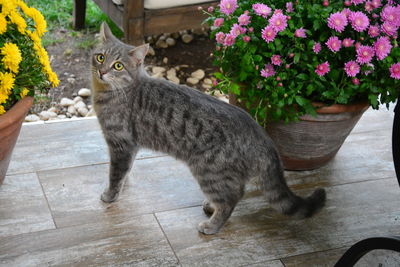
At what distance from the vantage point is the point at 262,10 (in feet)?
7.22

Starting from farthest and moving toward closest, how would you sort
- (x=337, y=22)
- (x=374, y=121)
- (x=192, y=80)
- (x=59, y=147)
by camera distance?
(x=192, y=80), (x=374, y=121), (x=59, y=147), (x=337, y=22)

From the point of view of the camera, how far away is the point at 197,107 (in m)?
2.10

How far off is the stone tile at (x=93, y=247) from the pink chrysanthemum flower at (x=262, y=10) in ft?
3.25

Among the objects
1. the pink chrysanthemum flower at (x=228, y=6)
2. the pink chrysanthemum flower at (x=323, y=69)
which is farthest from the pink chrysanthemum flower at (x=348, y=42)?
the pink chrysanthemum flower at (x=228, y=6)

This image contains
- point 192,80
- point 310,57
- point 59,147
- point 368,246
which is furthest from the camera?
point 192,80

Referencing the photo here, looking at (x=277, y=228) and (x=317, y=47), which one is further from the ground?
(x=317, y=47)

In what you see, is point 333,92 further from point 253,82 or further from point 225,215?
point 225,215

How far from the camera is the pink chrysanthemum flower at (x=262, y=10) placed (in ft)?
7.22

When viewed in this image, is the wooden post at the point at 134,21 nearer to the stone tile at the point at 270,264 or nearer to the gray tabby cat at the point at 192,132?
the gray tabby cat at the point at 192,132

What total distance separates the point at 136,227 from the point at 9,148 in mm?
621

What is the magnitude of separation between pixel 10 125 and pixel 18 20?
1.38 feet

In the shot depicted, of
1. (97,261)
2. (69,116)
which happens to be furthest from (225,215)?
(69,116)

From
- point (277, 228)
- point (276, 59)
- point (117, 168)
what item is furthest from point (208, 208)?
point (276, 59)

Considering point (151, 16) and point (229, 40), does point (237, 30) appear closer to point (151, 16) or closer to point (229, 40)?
point (229, 40)
